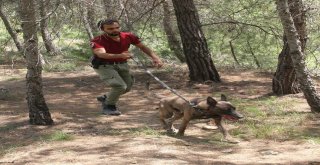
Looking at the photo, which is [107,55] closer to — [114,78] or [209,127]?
[114,78]

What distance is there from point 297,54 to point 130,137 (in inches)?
139

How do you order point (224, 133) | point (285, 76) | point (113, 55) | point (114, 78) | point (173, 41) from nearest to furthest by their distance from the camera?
point (224, 133) < point (113, 55) < point (114, 78) < point (285, 76) < point (173, 41)

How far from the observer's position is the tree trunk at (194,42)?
12.3 m

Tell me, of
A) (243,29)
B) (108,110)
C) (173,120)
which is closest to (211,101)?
(173,120)

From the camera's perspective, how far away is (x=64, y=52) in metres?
21.4

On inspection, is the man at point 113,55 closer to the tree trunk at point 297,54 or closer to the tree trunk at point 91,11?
the tree trunk at point 91,11

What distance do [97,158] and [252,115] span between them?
3928 millimetres

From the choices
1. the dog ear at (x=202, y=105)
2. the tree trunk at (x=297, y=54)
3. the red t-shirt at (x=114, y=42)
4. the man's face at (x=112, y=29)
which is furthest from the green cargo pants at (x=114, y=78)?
the tree trunk at (x=297, y=54)

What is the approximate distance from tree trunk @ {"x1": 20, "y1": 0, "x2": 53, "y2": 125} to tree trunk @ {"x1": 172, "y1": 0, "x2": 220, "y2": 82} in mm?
5216

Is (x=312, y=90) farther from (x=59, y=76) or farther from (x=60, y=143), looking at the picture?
(x=59, y=76)

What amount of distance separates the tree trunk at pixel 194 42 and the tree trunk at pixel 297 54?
417cm

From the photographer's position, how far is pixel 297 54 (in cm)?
835

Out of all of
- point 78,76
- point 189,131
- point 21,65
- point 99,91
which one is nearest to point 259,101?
point 189,131

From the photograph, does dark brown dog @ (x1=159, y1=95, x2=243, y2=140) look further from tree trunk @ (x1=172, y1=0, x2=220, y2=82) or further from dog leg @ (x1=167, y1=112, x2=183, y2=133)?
tree trunk @ (x1=172, y1=0, x2=220, y2=82)
